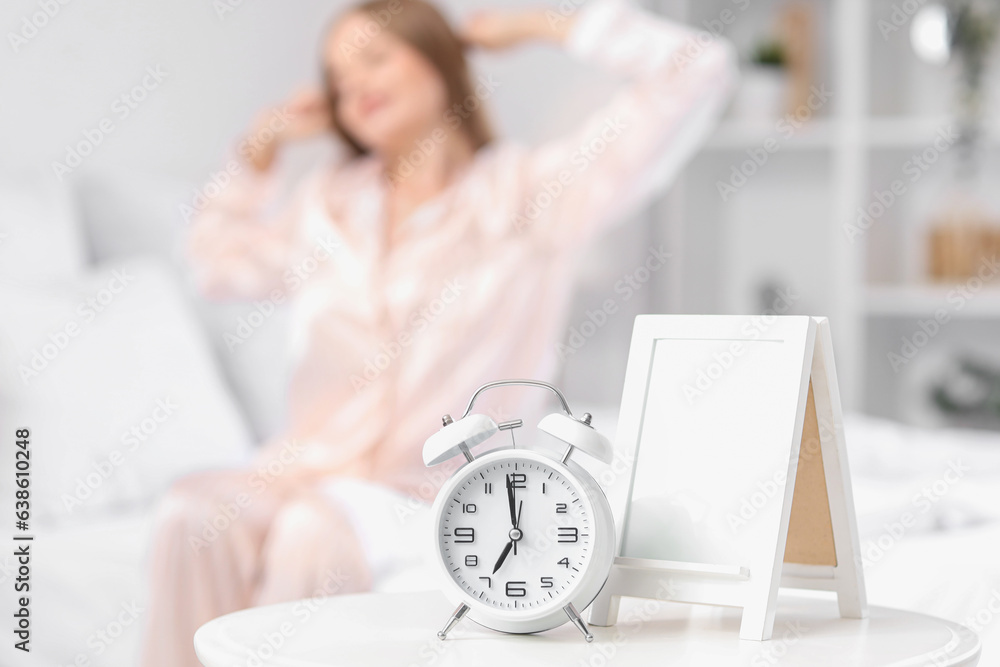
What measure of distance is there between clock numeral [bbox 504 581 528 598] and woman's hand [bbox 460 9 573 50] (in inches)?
82.5

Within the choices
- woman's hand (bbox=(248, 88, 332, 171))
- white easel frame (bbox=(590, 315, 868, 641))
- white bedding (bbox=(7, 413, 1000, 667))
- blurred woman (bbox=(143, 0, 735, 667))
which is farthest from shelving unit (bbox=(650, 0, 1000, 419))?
white easel frame (bbox=(590, 315, 868, 641))

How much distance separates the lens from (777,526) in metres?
0.81

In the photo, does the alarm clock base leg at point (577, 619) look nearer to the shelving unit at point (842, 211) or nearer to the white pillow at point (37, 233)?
the white pillow at point (37, 233)

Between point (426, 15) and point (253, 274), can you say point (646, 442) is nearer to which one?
point (253, 274)

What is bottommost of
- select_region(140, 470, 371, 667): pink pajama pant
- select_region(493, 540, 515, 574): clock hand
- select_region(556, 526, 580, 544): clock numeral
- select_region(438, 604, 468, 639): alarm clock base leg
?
select_region(140, 470, 371, 667): pink pajama pant

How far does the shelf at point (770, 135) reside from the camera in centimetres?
322

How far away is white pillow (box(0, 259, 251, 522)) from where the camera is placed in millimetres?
1627

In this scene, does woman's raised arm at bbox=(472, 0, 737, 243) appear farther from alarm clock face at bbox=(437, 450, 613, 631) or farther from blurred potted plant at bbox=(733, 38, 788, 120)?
alarm clock face at bbox=(437, 450, 613, 631)

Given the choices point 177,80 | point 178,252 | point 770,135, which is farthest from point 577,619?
point 770,135

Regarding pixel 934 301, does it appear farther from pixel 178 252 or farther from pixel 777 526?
pixel 777 526

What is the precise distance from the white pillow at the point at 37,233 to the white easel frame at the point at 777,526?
124 centimetres

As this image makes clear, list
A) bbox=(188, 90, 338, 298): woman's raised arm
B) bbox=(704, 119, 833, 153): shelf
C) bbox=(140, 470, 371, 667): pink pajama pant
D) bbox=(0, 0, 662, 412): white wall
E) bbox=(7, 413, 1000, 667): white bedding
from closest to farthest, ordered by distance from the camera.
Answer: bbox=(7, 413, 1000, 667): white bedding < bbox=(140, 470, 371, 667): pink pajama pant < bbox=(0, 0, 662, 412): white wall < bbox=(188, 90, 338, 298): woman's raised arm < bbox=(704, 119, 833, 153): shelf

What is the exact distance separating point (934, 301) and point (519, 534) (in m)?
2.66

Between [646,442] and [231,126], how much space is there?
175 cm
